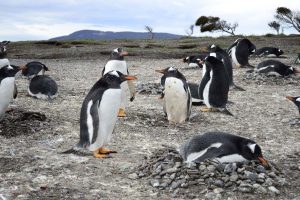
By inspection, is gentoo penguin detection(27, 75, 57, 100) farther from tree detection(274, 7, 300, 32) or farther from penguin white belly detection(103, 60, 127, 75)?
tree detection(274, 7, 300, 32)

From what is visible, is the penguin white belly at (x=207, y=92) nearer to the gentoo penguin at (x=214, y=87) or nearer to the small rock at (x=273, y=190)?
the gentoo penguin at (x=214, y=87)

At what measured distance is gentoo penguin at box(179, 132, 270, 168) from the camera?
4.93 m

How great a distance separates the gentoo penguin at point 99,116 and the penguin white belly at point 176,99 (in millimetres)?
1936

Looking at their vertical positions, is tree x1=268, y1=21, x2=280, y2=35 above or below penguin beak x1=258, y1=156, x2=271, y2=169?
above

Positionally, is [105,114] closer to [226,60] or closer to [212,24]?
[226,60]

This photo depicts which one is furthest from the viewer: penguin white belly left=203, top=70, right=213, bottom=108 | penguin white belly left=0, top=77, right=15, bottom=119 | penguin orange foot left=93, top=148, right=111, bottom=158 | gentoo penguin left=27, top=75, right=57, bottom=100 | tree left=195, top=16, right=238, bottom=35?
tree left=195, top=16, right=238, bottom=35

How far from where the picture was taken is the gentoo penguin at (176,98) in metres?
7.54

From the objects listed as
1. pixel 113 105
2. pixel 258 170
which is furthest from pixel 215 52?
pixel 258 170

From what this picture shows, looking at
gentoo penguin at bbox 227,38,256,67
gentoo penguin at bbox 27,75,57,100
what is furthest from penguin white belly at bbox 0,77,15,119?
gentoo penguin at bbox 227,38,256,67

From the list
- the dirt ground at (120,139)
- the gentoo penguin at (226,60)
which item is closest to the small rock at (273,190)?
the dirt ground at (120,139)

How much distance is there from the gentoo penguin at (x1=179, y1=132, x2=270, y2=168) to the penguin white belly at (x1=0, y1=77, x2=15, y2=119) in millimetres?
3236

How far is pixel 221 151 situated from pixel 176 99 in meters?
2.71

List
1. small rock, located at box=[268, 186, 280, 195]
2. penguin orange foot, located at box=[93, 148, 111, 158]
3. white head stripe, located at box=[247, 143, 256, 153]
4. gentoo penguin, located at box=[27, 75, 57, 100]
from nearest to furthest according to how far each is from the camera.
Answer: small rock, located at box=[268, 186, 280, 195] < white head stripe, located at box=[247, 143, 256, 153] < penguin orange foot, located at box=[93, 148, 111, 158] < gentoo penguin, located at box=[27, 75, 57, 100]

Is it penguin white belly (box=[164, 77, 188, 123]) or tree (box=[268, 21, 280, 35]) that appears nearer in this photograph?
penguin white belly (box=[164, 77, 188, 123])
